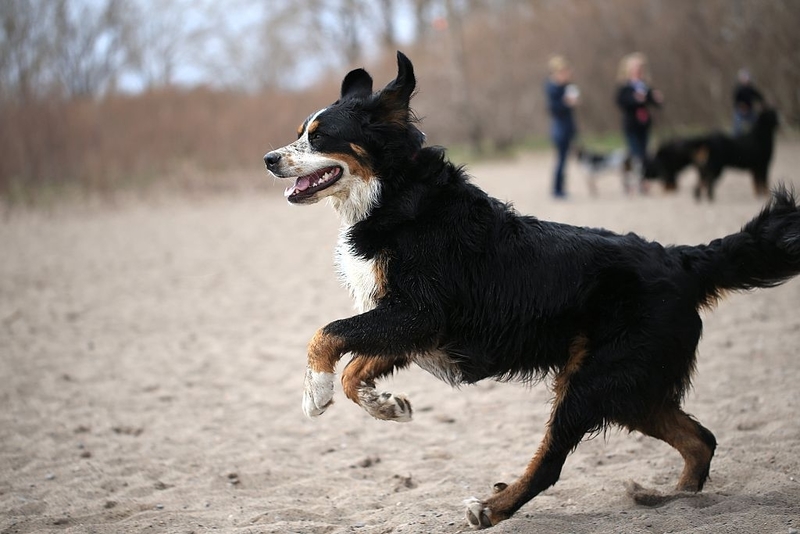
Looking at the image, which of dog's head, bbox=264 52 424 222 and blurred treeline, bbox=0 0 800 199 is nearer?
dog's head, bbox=264 52 424 222

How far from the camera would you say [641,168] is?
15211 mm

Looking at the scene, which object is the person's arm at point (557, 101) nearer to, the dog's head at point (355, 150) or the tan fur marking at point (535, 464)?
the dog's head at point (355, 150)

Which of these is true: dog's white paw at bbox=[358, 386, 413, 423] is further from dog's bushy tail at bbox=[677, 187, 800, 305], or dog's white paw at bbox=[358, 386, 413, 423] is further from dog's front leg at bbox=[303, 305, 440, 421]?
dog's bushy tail at bbox=[677, 187, 800, 305]

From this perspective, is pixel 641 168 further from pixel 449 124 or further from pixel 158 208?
pixel 449 124

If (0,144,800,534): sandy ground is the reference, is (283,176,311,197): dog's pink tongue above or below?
above

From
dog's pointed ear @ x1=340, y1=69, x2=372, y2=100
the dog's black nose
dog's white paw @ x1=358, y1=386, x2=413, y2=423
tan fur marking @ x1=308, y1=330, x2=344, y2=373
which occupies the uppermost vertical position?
dog's pointed ear @ x1=340, y1=69, x2=372, y2=100

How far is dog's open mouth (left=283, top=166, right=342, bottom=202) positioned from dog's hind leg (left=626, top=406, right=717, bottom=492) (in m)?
1.99

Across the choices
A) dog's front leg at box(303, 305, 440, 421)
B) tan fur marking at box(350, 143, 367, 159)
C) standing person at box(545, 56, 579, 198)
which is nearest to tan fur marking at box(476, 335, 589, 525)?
dog's front leg at box(303, 305, 440, 421)

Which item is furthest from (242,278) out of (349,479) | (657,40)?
(657,40)

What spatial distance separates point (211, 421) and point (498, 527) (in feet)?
9.32

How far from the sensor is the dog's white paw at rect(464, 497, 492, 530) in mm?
3562

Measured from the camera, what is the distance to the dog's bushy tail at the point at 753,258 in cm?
371

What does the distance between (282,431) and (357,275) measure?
216cm

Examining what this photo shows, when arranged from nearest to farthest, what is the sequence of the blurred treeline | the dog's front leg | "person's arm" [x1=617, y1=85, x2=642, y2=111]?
the dog's front leg
"person's arm" [x1=617, y1=85, x2=642, y2=111]
the blurred treeline
